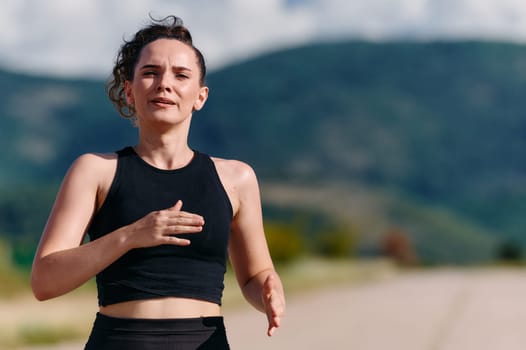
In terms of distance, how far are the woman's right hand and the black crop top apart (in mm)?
162

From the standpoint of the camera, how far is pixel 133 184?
3121 mm

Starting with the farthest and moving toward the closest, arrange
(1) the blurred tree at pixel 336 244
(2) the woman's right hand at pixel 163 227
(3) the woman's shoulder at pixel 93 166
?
1. (1) the blurred tree at pixel 336 244
2. (3) the woman's shoulder at pixel 93 166
3. (2) the woman's right hand at pixel 163 227

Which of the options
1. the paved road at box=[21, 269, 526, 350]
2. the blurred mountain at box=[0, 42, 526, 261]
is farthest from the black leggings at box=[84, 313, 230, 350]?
the blurred mountain at box=[0, 42, 526, 261]

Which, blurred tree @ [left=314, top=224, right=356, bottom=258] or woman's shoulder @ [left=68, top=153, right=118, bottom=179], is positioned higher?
blurred tree @ [left=314, top=224, right=356, bottom=258]

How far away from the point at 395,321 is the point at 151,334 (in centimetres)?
1118

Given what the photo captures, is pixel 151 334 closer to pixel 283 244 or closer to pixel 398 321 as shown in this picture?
pixel 398 321

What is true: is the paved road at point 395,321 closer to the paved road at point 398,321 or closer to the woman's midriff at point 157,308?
the paved road at point 398,321

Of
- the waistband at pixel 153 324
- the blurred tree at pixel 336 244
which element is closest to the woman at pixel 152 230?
the waistband at pixel 153 324

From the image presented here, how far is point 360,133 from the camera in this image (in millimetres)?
88562

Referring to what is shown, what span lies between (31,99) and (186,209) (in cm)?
11230

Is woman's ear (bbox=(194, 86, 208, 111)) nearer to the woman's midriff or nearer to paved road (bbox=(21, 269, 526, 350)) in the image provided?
the woman's midriff

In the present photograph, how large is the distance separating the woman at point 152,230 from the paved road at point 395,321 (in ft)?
26.1

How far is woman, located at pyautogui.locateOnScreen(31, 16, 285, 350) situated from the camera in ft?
9.83

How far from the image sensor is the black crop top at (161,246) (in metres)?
3.08
